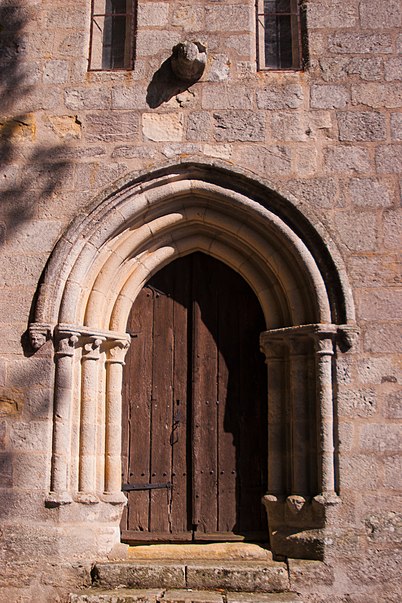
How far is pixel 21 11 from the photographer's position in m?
5.56

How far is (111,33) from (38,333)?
7.97 ft

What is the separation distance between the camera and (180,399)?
17.6 ft

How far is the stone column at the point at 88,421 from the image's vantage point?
4941 millimetres

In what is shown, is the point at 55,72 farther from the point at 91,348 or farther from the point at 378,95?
the point at 378,95

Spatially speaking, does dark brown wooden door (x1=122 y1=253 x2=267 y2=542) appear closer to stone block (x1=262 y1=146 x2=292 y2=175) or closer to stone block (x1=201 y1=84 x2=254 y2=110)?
stone block (x1=262 y1=146 x2=292 y2=175)

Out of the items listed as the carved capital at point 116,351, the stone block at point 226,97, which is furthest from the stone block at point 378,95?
the carved capital at point 116,351

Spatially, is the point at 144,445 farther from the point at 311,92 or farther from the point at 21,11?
the point at 21,11

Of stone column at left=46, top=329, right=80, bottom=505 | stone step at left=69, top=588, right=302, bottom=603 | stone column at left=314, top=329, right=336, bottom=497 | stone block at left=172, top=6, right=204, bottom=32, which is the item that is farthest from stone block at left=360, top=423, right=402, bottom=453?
stone block at left=172, top=6, right=204, bottom=32

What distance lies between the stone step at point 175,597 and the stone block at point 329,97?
327 cm

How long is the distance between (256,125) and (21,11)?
1975mm

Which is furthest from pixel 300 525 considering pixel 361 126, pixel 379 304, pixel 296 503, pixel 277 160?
pixel 361 126

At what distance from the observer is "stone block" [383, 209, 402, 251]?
504 centimetres

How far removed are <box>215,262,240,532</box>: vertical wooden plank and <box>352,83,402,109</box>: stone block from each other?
1.54 m

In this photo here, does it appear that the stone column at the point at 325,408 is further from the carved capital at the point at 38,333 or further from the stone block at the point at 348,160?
the carved capital at the point at 38,333
